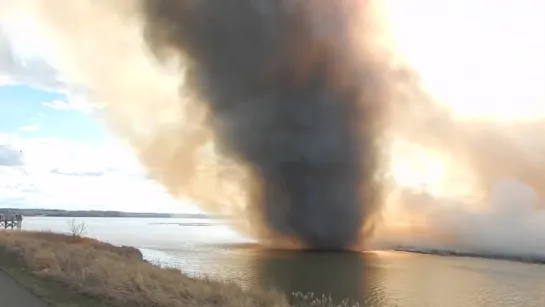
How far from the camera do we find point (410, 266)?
1706 inches

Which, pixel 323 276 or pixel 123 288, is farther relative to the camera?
pixel 323 276

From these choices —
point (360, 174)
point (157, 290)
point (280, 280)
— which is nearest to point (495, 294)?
point (280, 280)

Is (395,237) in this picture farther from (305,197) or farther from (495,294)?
(495,294)

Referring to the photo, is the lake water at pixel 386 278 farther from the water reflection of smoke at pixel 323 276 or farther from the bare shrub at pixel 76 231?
the bare shrub at pixel 76 231

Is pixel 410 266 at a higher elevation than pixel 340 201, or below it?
below

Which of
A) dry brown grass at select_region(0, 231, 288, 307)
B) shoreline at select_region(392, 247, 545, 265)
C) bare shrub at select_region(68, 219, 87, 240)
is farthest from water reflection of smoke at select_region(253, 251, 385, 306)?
shoreline at select_region(392, 247, 545, 265)

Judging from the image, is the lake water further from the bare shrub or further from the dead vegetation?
the dead vegetation

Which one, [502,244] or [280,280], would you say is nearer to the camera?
[280,280]

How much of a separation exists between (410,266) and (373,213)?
16.3 m

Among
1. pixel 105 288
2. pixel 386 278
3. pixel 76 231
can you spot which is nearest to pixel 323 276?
pixel 386 278

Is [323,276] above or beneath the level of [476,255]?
beneath

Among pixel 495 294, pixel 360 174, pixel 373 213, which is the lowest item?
pixel 495 294

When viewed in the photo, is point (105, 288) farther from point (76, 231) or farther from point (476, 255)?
point (476, 255)

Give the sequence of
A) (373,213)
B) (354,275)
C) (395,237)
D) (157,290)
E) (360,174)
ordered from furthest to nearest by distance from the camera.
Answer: (395,237), (373,213), (360,174), (354,275), (157,290)
